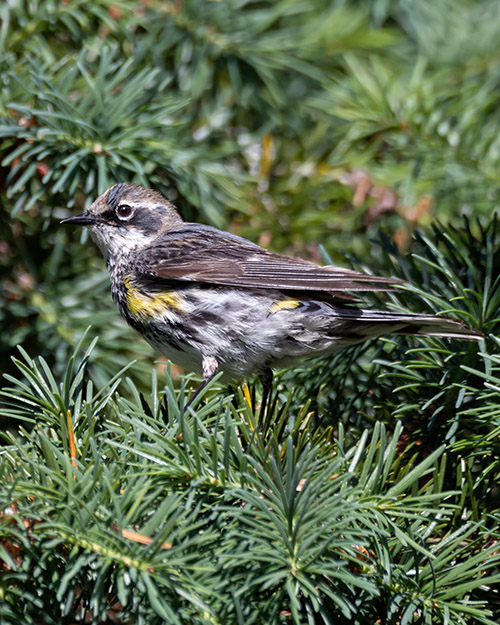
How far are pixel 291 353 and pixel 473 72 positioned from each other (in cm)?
177

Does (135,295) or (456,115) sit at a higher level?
(456,115)

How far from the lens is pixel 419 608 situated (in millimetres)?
1498

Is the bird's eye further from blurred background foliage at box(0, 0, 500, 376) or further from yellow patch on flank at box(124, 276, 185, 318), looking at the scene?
yellow patch on flank at box(124, 276, 185, 318)

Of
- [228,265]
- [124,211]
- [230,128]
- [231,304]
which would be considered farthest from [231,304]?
[230,128]

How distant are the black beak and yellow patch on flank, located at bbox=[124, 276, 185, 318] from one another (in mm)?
271

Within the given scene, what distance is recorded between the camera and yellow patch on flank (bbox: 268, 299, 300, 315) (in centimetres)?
268

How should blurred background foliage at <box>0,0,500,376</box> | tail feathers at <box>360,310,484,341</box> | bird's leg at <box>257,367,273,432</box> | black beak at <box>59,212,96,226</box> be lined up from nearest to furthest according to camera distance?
tail feathers at <box>360,310,484,341</box>
bird's leg at <box>257,367,273,432</box>
blurred background foliage at <box>0,0,500,376</box>
black beak at <box>59,212,96,226</box>

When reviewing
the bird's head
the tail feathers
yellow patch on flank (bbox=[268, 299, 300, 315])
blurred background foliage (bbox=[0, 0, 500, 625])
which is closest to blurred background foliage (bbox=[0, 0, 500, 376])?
blurred background foliage (bbox=[0, 0, 500, 625])

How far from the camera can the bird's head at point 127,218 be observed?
283 cm

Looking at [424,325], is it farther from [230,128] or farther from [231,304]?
[230,128]

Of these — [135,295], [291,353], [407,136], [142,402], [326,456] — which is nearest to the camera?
[326,456]

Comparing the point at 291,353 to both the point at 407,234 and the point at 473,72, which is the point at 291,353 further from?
the point at 473,72

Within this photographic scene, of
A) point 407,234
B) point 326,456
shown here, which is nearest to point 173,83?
point 407,234

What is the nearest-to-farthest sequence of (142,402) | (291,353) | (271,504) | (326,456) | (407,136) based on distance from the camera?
(271,504) < (326,456) < (142,402) < (291,353) < (407,136)
